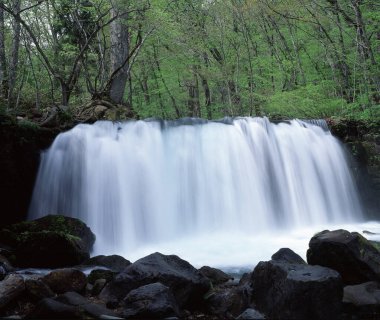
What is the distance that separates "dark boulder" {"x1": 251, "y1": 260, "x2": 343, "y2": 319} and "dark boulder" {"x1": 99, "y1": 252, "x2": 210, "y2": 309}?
717mm

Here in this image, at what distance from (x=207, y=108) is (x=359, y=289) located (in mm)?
18658

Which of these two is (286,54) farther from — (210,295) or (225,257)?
(210,295)

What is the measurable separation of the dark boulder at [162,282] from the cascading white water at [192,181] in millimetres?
3391

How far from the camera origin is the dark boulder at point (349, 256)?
4656 millimetres

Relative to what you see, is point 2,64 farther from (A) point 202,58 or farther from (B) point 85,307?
(B) point 85,307

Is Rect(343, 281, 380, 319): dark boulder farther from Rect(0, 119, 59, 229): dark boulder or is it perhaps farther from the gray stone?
Rect(0, 119, 59, 229): dark boulder

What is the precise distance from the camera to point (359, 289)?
4395 millimetres

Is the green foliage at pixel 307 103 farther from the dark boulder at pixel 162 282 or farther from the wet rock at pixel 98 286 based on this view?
the wet rock at pixel 98 286

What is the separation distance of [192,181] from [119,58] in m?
6.09

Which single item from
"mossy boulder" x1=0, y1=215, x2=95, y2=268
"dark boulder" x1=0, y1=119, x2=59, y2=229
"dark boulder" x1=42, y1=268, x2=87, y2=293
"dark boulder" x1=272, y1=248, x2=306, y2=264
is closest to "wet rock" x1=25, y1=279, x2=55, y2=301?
"dark boulder" x1=42, y1=268, x2=87, y2=293

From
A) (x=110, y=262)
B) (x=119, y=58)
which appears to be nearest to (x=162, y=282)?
(x=110, y=262)

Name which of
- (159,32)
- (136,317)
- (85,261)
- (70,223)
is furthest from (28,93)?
(136,317)

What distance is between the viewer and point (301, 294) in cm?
398

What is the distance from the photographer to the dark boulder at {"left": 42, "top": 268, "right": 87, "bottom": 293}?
15.4ft
